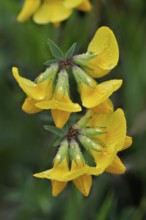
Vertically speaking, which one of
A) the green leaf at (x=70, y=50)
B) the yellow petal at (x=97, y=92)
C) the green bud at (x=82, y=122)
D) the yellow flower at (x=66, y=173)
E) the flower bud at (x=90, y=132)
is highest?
the green leaf at (x=70, y=50)

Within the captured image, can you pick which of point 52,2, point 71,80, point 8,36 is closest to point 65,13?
point 52,2

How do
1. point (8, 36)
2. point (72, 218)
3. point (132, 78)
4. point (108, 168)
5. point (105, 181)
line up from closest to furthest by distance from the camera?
point (108, 168), point (72, 218), point (105, 181), point (132, 78), point (8, 36)

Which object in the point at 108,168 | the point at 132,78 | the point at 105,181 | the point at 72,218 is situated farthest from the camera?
the point at 132,78

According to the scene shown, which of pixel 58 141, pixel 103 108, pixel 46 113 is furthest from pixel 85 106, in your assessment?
pixel 46 113

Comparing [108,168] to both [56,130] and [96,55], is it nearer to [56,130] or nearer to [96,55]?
[56,130]

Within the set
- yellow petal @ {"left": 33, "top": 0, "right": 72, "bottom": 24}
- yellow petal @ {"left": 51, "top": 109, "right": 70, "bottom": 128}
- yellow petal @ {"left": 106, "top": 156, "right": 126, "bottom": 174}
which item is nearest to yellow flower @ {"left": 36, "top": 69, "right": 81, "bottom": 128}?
yellow petal @ {"left": 51, "top": 109, "right": 70, "bottom": 128}

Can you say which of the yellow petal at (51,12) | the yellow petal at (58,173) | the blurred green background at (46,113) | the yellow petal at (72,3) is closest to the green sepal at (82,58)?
the yellow petal at (58,173)

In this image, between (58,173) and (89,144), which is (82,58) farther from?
(58,173)

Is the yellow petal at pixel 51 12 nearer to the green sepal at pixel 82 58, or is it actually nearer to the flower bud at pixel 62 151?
the green sepal at pixel 82 58
